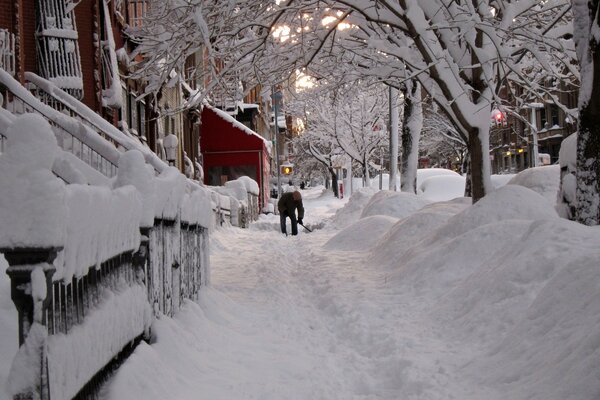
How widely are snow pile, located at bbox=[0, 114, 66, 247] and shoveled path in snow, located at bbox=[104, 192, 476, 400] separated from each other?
4.28 ft

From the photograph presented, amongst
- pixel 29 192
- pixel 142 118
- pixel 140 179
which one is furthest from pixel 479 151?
pixel 142 118

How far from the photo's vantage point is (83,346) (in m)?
3.10

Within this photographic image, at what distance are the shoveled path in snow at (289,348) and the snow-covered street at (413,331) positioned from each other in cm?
1

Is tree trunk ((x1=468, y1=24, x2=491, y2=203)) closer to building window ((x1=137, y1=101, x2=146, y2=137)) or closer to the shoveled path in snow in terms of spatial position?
the shoveled path in snow

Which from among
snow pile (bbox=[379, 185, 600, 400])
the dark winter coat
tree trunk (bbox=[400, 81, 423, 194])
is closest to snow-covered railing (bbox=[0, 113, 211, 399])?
snow pile (bbox=[379, 185, 600, 400])

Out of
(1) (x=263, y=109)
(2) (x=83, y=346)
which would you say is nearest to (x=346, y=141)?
(1) (x=263, y=109)

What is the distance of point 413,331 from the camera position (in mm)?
6531

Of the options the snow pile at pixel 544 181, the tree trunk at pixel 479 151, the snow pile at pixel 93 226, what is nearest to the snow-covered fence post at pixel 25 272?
the snow pile at pixel 93 226

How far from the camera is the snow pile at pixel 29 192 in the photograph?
252 centimetres

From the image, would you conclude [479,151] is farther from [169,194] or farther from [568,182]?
[169,194]

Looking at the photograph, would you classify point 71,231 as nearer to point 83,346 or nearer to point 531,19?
point 83,346

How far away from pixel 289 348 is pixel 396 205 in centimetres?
1383

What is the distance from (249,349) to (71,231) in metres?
3.43

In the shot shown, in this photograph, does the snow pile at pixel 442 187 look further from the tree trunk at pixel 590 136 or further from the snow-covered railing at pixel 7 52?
the snow-covered railing at pixel 7 52
